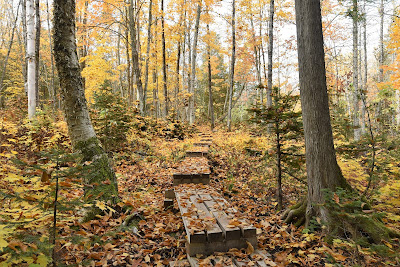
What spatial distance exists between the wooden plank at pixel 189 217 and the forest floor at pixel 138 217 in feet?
1.44

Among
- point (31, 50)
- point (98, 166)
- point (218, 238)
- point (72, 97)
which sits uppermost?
point (31, 50)

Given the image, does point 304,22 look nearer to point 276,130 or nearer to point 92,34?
point 276,130

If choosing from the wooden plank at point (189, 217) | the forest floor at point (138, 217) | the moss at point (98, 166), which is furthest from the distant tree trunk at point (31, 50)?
the wooden plank at point (189, 217)

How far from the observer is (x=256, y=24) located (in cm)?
1864

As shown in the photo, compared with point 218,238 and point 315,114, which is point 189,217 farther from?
point 315,114

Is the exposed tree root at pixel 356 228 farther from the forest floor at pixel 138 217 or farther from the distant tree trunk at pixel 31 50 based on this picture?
the distant tree trunk at pixel 31 50

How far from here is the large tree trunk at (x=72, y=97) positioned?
143 inches

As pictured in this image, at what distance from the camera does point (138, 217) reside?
3676 millimetres

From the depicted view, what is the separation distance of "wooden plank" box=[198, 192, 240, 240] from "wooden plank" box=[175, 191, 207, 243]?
0.28m

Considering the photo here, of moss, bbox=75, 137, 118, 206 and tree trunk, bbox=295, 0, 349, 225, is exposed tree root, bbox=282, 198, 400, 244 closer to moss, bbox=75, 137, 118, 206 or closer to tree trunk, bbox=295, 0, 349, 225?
tree trunk, bbox=295, 0, 349, 225

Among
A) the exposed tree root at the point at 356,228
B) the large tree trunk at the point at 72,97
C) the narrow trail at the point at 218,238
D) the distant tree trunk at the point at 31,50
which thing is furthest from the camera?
the distant tree trunk at the point at 31,50

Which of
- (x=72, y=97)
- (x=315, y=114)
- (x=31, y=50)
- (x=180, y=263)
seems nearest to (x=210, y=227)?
(x=180, y=263)

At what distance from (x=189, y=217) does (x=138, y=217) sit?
4.04ft

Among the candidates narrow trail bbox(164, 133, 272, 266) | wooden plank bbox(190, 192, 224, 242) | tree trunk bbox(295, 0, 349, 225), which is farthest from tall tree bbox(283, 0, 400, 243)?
wooden plank bbox(190, 192, 224, 242)
